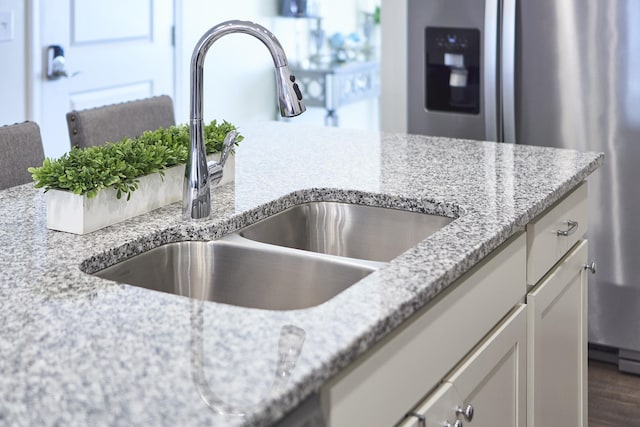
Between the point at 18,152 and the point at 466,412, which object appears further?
the point at 18,152

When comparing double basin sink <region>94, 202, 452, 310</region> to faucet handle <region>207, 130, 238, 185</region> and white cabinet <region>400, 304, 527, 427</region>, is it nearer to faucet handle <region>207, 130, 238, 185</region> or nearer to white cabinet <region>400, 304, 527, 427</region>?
faucet handle <region>207, 130, 238, 185</region>

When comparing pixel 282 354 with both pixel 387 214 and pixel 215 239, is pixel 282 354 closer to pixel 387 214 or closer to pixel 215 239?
pixel 215 239

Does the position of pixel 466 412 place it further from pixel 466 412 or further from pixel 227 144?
pixel 227 144

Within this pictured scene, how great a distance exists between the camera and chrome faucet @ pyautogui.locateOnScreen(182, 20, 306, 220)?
151 centimetres

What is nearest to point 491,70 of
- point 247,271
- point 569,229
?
point 569,229

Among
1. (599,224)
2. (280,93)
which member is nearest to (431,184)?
(280,93)

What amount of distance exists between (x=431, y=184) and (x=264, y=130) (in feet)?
2.81

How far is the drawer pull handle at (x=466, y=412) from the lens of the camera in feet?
4.80

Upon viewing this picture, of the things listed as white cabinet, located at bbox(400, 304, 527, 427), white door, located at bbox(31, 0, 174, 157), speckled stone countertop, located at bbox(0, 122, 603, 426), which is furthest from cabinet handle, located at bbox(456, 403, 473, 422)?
white door, located at bbox(31, 0, 174, 157)

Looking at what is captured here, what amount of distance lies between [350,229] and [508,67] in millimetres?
1361

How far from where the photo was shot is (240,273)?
5.11 ft

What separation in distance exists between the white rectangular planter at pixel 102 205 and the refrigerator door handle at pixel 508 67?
161 centimetres

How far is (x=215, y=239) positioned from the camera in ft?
5.24

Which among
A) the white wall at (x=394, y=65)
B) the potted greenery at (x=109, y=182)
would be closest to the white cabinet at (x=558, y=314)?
the potted greenery at (x=109, y=182)
